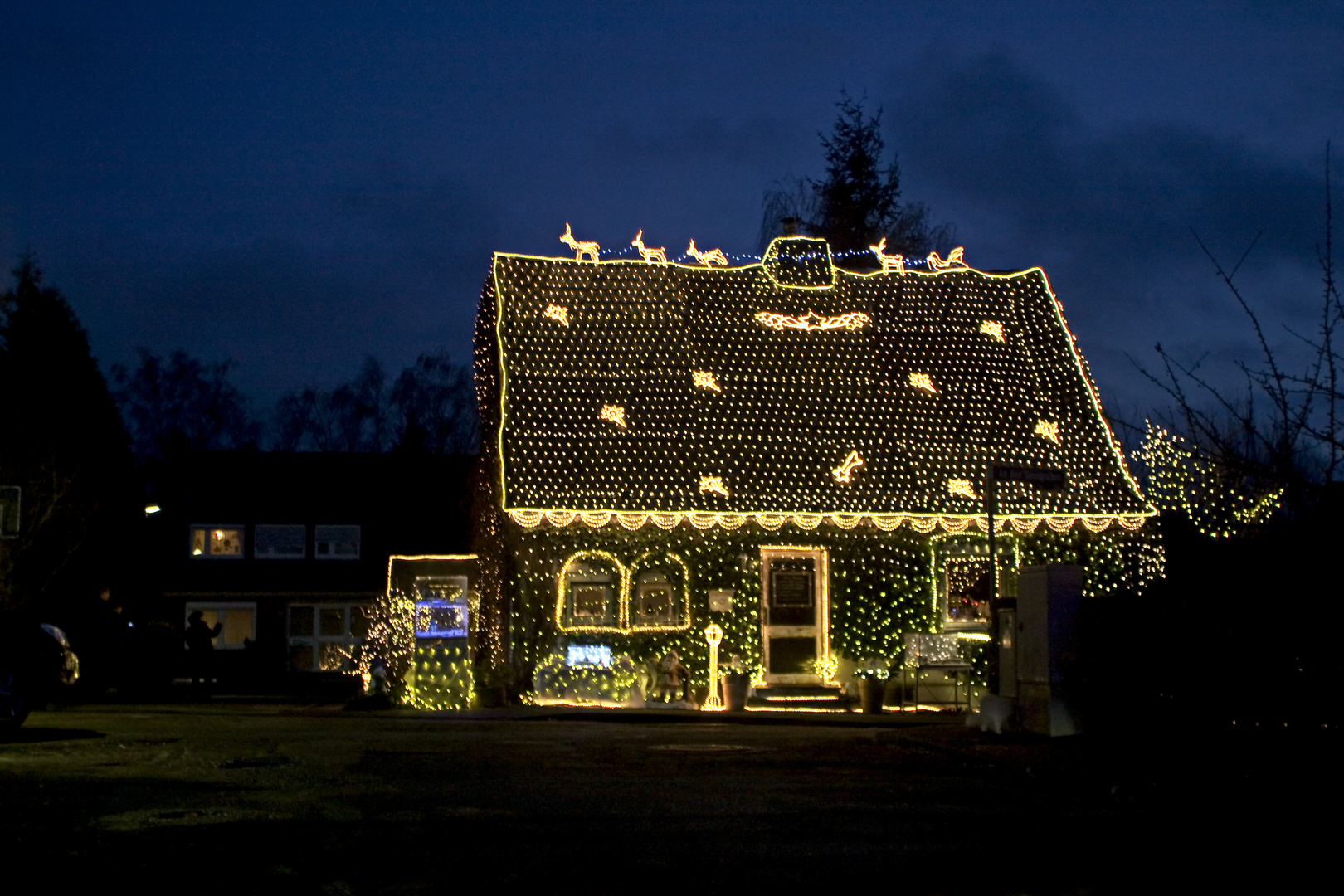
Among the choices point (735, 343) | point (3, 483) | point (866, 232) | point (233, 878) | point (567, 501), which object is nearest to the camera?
point (233, 878)

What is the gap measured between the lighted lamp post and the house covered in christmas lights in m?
0.75

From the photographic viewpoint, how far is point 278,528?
146ft

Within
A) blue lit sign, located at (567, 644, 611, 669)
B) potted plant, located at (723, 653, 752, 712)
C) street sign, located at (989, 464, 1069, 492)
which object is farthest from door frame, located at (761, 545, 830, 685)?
street sign, located at (989, 464, 1069, 492)

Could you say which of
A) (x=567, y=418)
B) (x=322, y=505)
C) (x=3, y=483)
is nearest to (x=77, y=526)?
(x=3, y=483)

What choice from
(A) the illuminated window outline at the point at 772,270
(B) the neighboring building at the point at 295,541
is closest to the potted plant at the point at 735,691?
(A) the illuminated window outline at the point at 772,270

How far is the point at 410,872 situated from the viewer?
796cm

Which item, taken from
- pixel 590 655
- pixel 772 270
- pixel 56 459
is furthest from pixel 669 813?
pixel 56 459

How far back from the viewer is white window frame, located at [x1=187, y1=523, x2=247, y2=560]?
43719mm

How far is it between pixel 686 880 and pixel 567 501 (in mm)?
14985

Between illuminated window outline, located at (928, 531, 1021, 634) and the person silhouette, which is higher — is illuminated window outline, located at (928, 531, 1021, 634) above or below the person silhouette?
above

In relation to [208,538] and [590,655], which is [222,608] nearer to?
[208,538]

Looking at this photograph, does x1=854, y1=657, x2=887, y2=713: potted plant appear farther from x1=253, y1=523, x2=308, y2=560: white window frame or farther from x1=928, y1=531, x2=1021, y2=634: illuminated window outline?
x1=253, y1=523, x2=308, y2=560: white window frame

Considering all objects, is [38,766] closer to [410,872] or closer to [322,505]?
[410,872]

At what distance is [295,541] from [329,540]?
1.09 m
